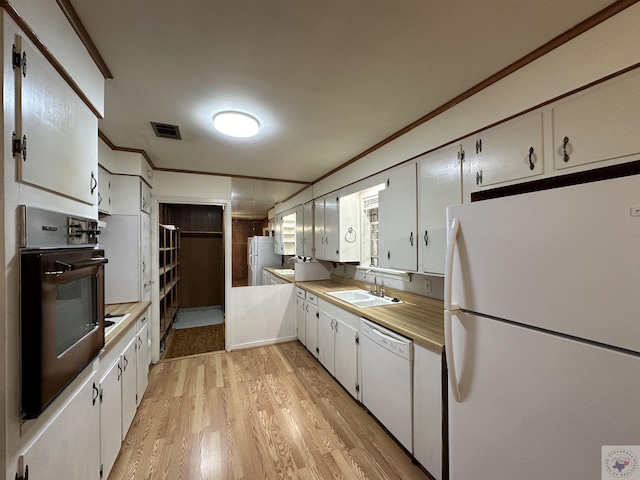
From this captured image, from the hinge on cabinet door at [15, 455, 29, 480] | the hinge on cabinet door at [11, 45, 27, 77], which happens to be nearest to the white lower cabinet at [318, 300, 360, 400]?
the hinge on cabinet door at [15, 455, 29, 480]

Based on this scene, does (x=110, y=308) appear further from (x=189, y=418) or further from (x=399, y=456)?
(x=399, y=456)

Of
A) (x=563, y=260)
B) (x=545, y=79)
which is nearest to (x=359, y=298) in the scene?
(x=563, y=260)

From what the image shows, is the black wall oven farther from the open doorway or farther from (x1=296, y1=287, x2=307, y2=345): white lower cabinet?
the open doorway

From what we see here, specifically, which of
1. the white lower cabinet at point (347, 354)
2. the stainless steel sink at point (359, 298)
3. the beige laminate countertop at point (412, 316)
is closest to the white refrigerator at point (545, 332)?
the beige laminate countertop at point (412, 316)

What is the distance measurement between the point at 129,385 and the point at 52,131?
1.91 meters

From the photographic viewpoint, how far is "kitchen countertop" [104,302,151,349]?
1.63 m

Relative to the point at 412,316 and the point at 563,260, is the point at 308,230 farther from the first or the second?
the point at 563,260

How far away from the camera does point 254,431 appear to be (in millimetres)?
2070

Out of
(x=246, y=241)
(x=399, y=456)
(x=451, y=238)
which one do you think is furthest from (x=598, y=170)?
(x=246, y=241)

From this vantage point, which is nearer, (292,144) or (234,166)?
(292,144)

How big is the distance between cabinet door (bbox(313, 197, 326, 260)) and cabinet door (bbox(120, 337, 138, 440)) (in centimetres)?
225

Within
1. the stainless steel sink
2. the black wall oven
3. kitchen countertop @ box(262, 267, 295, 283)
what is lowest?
the stainless steel sink

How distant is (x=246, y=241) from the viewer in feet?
12.1

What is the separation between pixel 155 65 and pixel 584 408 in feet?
7.82
